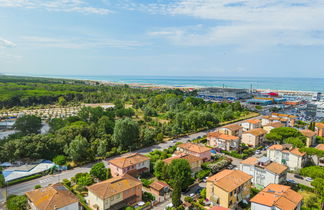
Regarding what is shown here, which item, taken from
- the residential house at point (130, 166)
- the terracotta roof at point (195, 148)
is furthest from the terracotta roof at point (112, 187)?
the terracotta roof at point (195, 148)

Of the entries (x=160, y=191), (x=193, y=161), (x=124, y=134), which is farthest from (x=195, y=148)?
(x=124, y=134)

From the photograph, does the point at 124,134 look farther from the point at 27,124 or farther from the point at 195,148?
the point at 27,124

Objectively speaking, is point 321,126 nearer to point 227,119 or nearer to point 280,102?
point 227,119

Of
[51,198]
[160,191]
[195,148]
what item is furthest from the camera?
[195,148]

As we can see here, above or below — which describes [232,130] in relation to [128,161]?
above

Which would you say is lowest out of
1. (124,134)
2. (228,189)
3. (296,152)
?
(228,189)

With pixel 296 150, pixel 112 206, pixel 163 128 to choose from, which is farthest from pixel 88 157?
pixel 296 150
